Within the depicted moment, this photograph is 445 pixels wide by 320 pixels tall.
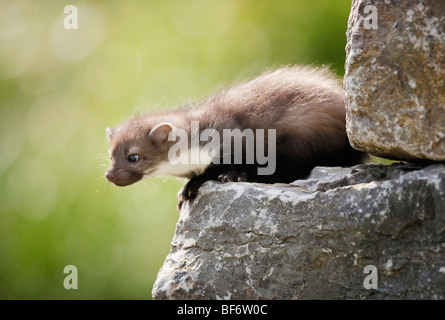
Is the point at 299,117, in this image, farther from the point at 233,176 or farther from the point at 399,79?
the point at 399,79

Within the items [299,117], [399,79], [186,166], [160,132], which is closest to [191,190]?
[186,166]

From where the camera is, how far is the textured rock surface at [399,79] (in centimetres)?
243

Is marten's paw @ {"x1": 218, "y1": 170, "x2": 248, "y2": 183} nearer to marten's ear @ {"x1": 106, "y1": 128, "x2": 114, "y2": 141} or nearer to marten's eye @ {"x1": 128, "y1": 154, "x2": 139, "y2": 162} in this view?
marten's eye @ {"x1": 128, "y1": 154, "x2": 139, "y2": 162}

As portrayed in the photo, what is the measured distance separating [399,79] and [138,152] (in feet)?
6.49

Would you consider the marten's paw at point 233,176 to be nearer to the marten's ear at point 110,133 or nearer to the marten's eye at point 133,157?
the marten's eye at point 133,157

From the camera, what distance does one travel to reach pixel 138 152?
3943 mm

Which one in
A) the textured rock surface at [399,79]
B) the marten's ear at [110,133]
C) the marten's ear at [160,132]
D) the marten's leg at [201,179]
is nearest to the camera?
the textured rock surface at [399,79]

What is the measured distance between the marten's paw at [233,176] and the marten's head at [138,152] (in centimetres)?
63

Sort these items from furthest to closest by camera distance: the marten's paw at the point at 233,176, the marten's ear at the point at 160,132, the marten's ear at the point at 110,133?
the marten's ear at the point at 110,133 < the marten's ear at the point at 160,132 < the marten's paw at the point at 233,176

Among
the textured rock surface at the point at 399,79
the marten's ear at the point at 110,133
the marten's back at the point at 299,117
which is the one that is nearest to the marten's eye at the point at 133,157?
the marten's ear at the point at 110,133

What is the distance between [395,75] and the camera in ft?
8.29
